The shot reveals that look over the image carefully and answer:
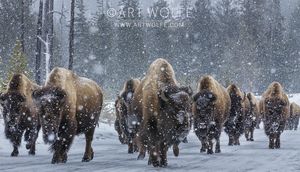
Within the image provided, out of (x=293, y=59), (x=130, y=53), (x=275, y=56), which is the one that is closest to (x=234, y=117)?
(x=130, y=53)

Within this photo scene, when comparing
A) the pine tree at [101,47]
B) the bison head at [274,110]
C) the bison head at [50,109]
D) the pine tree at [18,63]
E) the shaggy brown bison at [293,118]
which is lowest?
the shaggy brown bison at [293,118]

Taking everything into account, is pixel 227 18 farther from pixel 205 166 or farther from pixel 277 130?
pixel 205 166

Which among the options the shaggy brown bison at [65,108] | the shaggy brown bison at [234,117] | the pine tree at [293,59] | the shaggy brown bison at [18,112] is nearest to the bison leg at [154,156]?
the shaggy brown bison at [65,108]

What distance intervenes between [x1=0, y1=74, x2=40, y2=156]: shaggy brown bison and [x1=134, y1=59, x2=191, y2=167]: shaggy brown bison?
394 centimetres

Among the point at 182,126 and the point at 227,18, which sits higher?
the point at 227,18

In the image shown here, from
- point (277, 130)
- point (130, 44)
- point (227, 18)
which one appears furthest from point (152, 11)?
point (277, 130)

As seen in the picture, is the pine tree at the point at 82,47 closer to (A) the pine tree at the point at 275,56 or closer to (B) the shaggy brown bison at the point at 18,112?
(A) the pine tree at the point at 275,56

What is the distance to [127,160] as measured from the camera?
12375mm

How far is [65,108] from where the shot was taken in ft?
36.8

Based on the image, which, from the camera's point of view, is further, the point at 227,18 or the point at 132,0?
the point at 227,18

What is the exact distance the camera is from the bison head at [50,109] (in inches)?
406

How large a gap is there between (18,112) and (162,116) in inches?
187

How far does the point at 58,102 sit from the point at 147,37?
75.7 metres

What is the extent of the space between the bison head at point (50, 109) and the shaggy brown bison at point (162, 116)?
4.99 ft
